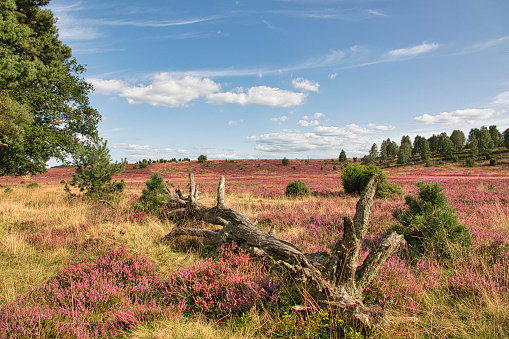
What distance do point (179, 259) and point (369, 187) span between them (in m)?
3.95

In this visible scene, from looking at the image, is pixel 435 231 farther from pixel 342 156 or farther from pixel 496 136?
pixel 496 136

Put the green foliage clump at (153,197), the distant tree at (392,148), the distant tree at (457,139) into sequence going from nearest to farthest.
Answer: the green foliage clump at (153,197) < the distant tree at (457,139) < the distant tree at (392,148)

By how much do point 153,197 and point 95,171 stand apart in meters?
4.38

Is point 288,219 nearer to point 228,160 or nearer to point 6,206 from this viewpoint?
point 6,206

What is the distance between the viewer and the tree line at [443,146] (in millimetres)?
69500

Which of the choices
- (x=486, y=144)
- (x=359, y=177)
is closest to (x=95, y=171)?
(x=359, y=177)

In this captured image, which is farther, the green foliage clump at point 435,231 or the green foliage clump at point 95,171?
the green foliage clump at point 95,171

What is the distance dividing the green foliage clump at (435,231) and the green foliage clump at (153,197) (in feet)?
25.4

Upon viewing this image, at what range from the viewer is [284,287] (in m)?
3.42

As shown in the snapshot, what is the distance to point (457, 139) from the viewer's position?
80.8 meters

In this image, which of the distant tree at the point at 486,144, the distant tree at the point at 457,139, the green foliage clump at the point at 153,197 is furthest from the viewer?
the distant tree at the point at 457,139

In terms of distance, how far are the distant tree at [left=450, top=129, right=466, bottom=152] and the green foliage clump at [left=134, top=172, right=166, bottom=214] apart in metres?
98.4

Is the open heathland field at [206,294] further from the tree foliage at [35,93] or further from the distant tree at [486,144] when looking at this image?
the distant tree at [486,144]

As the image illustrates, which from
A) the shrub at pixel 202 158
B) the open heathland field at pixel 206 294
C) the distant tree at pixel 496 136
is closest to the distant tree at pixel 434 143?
the distant tree at pixel 496 136
